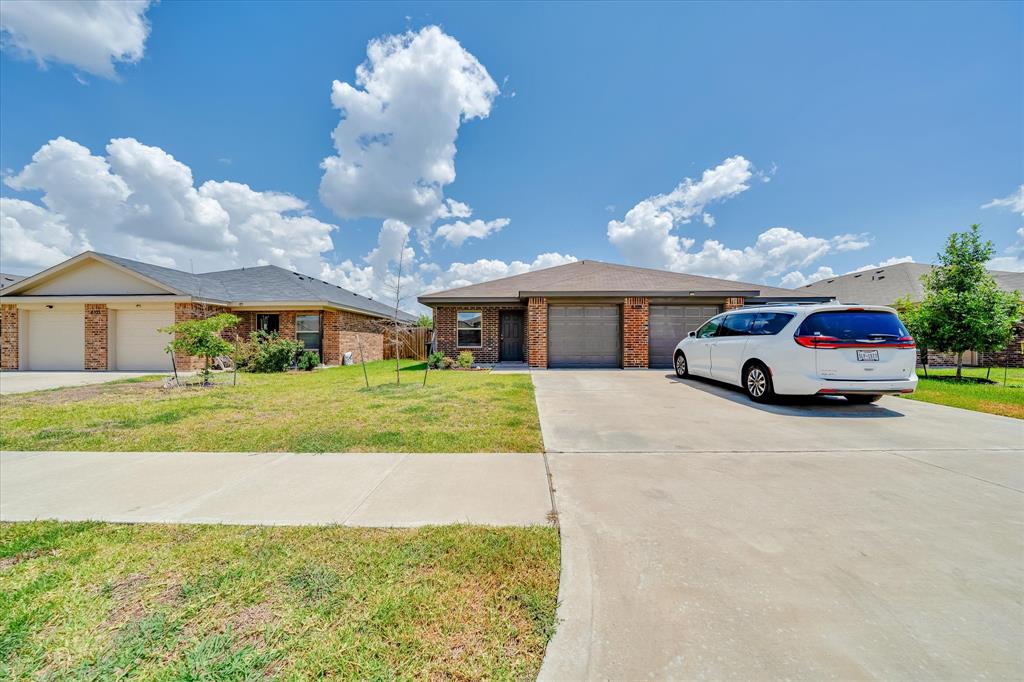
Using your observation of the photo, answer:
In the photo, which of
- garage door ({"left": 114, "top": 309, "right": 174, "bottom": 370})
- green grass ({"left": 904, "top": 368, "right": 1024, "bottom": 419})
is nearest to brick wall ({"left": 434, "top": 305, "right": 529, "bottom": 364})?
garage door ({"left": 114, "top": 309, "right": 174, "bottom": 370})

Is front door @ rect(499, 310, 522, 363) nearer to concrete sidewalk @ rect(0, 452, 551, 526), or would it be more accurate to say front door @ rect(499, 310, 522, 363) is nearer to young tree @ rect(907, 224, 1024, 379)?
concrete sidewalk @ rect(0, 452, 551, 526)

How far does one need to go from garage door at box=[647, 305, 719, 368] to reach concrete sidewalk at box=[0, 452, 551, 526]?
9523mm

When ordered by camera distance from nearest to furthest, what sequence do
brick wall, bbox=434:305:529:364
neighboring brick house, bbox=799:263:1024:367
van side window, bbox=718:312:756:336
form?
van side window, bbox=718:312:756:336, brick wall, bbox=434:305:529:364, neighboring brick house, bbox=799:263:1024:367

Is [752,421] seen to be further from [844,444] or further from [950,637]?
[950,637]

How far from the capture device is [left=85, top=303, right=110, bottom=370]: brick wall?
44.3 ft

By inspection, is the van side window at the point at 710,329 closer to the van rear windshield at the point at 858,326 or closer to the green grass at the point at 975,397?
the van rear windshield at the point at 858,326

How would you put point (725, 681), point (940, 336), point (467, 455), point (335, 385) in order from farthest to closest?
point (940, 336), point (335, 385), point (467, 455), point (725, 681)

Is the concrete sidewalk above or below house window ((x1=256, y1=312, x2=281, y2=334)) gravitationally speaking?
below

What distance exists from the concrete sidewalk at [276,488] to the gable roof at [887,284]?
19683mm

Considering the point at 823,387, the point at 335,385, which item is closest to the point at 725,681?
the point at 823,387

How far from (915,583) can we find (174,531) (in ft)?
15.1

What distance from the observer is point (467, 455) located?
13.3 feet

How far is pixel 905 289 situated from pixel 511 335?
17.4m

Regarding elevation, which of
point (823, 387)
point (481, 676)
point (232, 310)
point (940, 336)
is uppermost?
point (232, 310)
